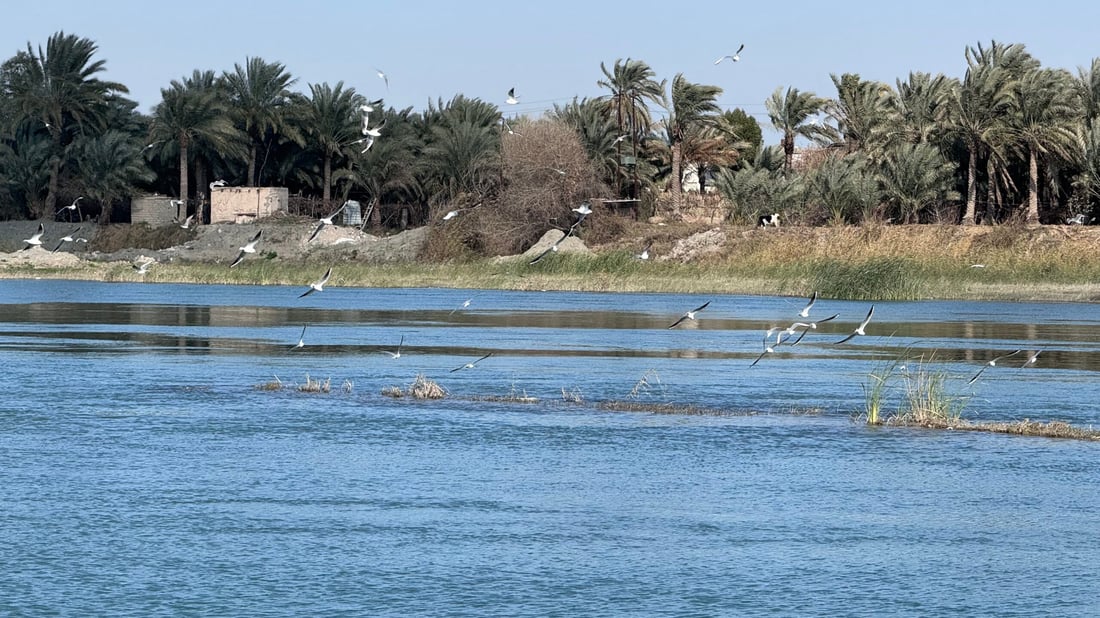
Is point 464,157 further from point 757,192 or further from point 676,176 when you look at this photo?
point 757,192

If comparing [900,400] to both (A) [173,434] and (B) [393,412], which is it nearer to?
(B) [393,412]

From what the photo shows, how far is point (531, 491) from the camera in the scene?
17.4 meters

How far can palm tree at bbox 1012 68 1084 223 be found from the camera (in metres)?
71.6

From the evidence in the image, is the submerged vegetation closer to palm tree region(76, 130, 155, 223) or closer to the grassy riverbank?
the grassy riverbank

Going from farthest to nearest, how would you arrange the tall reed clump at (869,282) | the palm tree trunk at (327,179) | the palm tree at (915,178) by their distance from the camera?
1. the palm tree trunk at (327,179)
2. the palm tree at (915,178)
3. the tall reed clump at (869,282)

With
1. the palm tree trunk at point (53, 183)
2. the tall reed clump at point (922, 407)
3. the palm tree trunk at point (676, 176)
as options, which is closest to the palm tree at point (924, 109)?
the palm tree trunk at point (676, 176)

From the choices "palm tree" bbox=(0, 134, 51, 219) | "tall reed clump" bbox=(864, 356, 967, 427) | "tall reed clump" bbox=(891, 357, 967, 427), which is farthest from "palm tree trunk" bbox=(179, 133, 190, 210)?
"tall reed clump" bbox=(891, 357, 967, 427)

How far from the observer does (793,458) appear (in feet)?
64.4

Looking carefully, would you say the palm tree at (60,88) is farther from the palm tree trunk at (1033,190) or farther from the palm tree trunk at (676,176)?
the palm tree trunk at (1033,190)

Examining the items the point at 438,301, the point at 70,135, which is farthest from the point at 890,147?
the point at 70,135

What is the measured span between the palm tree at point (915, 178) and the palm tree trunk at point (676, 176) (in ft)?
42.9

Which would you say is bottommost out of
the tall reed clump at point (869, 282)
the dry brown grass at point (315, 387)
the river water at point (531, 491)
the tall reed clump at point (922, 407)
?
the river water at point (531, 491)

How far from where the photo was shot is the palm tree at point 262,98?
286ft

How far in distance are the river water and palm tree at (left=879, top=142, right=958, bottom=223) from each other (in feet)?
132
